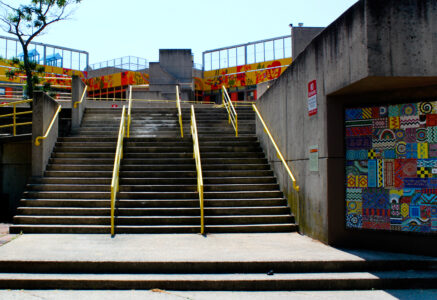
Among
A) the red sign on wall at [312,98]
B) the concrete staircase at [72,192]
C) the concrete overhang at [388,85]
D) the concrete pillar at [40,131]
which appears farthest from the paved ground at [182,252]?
the concrete overhang at [388,85]

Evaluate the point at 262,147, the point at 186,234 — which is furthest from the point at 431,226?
the point at 262,147

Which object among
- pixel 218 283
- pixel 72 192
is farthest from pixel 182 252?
pixel 72 192

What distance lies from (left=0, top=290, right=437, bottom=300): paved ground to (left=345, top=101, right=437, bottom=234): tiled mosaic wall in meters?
1.43

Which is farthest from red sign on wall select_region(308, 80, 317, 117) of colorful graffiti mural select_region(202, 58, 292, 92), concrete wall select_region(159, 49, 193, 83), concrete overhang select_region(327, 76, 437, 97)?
colorful graffiti mural select_region(202, 58, 292, 92)

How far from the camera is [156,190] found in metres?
9.09

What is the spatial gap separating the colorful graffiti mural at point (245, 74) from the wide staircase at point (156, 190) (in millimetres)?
22038

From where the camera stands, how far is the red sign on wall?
7.10m

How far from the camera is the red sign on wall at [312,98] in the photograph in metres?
7.10

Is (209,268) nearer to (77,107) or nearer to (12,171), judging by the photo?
(12,171)

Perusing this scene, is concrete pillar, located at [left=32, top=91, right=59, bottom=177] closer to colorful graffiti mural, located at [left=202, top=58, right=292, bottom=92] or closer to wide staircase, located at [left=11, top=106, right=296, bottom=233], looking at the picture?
wide staircase, located at [left=11, top=106, right=296, bottom=233]

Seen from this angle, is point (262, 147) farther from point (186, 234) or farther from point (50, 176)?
point (50, 176)

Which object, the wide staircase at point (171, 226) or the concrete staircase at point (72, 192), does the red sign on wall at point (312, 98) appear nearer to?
the wide staircase at point (171, 226)

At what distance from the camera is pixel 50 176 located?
9562 millimetres

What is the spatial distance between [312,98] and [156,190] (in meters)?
4.12
